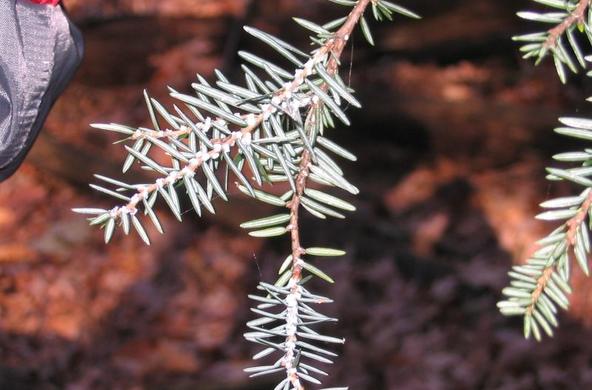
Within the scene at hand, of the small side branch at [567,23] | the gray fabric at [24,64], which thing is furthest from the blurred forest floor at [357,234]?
the small side branch at [567,23]

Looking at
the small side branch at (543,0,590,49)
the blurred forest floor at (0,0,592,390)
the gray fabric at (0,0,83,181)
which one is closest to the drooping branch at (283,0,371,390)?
the small side branch at (543,0,590,49)

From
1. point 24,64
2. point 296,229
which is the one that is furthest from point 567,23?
point 24,64

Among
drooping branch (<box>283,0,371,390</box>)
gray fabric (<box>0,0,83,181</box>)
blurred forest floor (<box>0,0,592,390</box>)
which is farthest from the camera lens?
blurred forest floor (<box>0,0,592,390</box>)

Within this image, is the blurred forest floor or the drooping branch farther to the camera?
the blurred forest floor

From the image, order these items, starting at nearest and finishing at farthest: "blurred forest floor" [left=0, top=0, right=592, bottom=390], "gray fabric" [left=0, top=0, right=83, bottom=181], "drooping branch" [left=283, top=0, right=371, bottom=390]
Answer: "drooping branch" [left=283, top=0, right=371, bottom=390], "gray fabric" [left=0, top=0, right=83, bottom=181], "blurred forest floor" [left=0, top=0, right=592, bottom=390]

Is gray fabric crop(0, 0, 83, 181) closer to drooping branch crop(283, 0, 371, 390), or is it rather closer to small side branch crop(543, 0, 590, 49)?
drooping branch crop(283, 0, 371, 390)

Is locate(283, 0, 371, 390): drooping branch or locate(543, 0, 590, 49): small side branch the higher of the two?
locate(543, 0, 590, 49): small side branch

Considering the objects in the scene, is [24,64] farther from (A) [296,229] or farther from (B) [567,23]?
(B) [567,23]
